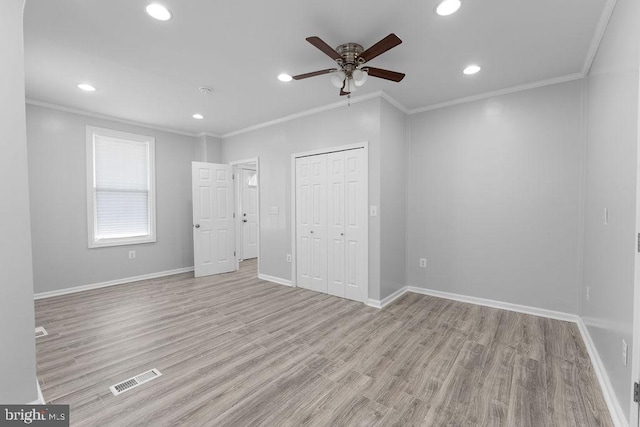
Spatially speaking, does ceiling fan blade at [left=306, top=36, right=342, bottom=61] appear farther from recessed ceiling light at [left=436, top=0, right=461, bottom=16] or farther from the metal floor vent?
the metal floor vent

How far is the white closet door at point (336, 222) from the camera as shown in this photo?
3908 mm

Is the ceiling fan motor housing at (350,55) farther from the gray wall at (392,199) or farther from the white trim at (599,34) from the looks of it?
the white trim at (599,34)

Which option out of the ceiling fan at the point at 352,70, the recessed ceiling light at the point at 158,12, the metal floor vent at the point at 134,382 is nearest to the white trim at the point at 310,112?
the ceiling fan at the point at 352,70

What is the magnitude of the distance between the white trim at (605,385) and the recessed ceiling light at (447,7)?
9.15 feet

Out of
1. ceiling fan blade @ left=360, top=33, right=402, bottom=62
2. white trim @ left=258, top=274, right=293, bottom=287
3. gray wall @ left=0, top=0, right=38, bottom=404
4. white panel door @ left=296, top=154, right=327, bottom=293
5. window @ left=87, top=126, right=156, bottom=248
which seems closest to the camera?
gray wall @ left=0, top=0, right=38, bottom=404

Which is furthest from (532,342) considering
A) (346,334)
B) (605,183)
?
(346,334)

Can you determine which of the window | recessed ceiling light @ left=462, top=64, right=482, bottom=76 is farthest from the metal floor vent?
recessed ceiling light @ left=462, top=64, right=482, bottom=76

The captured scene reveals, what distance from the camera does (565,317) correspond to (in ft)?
10.2

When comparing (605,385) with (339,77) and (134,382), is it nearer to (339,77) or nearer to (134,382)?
(339,77)

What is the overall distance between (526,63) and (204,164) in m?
4.95

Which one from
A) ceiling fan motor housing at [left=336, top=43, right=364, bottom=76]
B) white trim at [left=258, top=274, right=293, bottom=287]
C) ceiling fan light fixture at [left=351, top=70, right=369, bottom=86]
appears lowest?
white trim at [left=258, top=274, right=293, bottom=287]

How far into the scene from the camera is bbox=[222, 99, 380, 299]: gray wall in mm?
3605

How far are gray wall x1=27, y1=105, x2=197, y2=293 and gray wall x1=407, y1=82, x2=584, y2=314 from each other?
4723mm

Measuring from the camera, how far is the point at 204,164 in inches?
205
